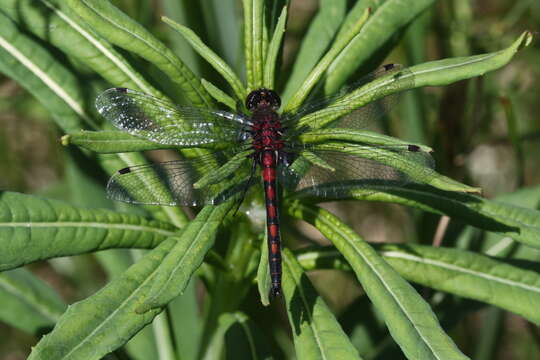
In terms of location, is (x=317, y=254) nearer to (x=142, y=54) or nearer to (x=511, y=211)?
(x=511, y=211)

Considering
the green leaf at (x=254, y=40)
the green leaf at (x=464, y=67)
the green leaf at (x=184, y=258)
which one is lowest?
the green leaf at (x=184, y=258)

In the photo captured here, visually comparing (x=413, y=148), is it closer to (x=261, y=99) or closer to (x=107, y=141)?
(x=261, y=99)

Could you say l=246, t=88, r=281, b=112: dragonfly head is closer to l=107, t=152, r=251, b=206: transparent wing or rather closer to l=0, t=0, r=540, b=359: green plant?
l=0, t=0, r=540, b=359: green plant

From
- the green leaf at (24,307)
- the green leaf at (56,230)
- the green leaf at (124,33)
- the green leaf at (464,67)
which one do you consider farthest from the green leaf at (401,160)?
the green leaf at (24,307)

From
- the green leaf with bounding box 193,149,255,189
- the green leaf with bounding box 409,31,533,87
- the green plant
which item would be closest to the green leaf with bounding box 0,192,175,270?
the green plant

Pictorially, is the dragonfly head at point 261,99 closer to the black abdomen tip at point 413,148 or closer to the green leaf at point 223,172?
the green leaf at point 223,172

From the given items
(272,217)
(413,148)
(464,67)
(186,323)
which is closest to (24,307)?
(186,323)
